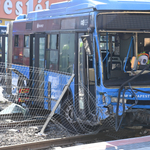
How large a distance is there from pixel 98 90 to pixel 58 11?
116 inches

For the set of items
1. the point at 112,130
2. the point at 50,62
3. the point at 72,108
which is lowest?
the point at 112,130

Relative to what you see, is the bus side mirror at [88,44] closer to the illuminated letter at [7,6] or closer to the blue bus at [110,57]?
the blue bus at [110,57]

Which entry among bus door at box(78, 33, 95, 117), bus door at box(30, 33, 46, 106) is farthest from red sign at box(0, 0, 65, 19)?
bus door at box(78, 33, 95, 117)

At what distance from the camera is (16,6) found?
103 ft

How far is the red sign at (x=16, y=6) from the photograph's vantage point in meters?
30.5

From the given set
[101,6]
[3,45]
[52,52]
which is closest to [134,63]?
[101,6]

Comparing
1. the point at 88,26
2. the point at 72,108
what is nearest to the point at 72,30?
Result: the point at 88,26

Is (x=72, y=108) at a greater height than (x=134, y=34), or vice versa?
(x=134, y=34)

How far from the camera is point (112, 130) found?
8.81m

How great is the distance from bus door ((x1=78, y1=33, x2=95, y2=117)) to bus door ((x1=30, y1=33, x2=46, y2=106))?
1693 mm

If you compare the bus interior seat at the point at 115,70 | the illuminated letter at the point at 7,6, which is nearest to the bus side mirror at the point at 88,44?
the bus interior seat at the point at 115,70

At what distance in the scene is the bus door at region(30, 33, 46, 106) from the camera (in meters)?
9.58

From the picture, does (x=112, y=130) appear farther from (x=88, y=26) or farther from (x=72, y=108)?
(x=88, y=26)

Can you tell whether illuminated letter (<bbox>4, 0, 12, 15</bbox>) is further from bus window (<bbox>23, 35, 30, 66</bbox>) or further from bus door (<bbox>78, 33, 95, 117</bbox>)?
bus door (<bbox>78, 33, 95, 117</bbox>)
